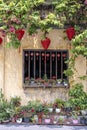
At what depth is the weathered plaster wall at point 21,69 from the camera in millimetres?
12195

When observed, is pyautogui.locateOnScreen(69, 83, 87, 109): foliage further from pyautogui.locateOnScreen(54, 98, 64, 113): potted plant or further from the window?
the window

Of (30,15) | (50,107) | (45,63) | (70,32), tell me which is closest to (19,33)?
(30,15)

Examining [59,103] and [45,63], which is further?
[45,63]

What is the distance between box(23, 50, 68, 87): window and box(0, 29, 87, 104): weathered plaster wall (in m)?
0.19

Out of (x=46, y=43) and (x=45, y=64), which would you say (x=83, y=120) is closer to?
(x=45, y=64)

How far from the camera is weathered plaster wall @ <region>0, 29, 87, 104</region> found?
12.2 metres

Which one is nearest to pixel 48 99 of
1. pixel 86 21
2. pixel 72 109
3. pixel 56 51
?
pixel 72 109

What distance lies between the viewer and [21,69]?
12242 millimetres

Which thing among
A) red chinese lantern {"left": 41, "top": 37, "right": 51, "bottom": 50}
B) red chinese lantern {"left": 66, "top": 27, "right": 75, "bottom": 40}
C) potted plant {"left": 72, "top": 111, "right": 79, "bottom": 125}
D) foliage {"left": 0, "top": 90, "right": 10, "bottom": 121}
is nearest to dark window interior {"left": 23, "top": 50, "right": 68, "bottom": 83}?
red chinese lantern {"left": 41, "top": 37, "right": 51, "bottom": 50}

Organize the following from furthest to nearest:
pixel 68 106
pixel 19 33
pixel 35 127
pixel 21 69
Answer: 1. pixel 21 69
2. pixel 68 106
3. pixel 19 33
4. pixel 35 127

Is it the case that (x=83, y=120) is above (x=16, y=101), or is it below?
below

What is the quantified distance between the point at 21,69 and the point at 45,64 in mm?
838

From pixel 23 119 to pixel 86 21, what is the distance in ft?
12.6

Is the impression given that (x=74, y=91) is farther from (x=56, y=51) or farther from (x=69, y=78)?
(x=56, y=51)
